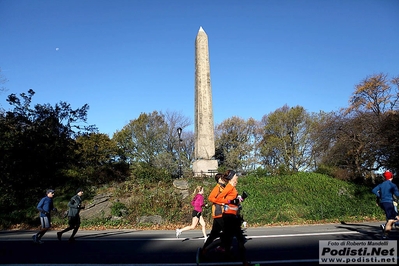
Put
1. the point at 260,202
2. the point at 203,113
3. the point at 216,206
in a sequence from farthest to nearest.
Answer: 1. the point at 203,113
2. the point at 260,202
3. the point at 216,206

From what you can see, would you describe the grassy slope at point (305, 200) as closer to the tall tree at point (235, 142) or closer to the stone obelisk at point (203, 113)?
the stone obelisk at point (203, 113)

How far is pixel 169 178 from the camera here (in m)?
22.0

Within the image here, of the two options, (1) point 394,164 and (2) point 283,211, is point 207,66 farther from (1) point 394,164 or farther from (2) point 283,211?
(1) point 394,164

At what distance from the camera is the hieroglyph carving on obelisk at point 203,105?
22.1 meters

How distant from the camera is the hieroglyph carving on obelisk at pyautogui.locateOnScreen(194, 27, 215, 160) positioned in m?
22.1

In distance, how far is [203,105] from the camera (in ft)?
72.9

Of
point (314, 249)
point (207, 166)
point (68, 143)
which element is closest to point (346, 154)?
point (207, 166)

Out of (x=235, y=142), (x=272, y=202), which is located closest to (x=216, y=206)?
(x=272, y=202)

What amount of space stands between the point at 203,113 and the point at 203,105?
1.88 ft

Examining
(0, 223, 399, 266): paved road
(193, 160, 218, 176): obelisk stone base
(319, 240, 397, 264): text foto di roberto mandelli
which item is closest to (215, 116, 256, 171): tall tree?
(193, 160, 218, 176): obelisk stone base

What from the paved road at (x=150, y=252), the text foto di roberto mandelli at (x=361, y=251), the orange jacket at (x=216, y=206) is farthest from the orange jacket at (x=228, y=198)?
the text foto di roberto mandelli at (x=361, y=251)

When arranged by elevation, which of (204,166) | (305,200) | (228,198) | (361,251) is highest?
(204,166)

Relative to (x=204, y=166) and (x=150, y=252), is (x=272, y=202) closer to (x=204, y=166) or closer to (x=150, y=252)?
(x=204, y=166)

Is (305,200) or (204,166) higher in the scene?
(204,166)
